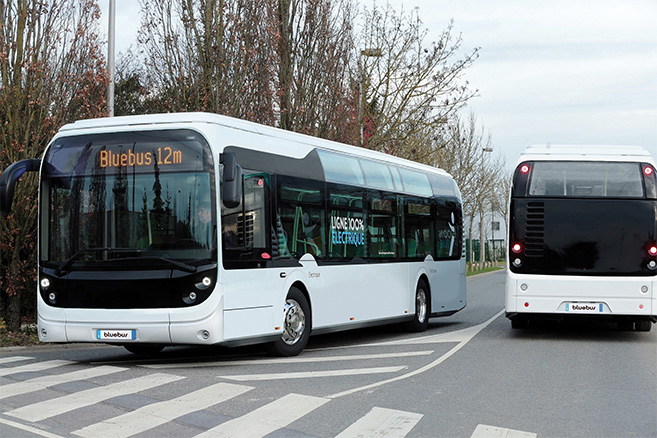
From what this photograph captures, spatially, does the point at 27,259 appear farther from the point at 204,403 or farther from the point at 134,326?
the point at 204,403

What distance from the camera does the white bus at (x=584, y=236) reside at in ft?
49.4

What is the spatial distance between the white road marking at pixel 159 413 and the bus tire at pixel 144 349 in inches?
140

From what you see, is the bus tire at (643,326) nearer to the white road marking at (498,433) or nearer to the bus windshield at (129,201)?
the bus windshield at (129,201)

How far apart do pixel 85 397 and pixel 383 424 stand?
311 centimetres

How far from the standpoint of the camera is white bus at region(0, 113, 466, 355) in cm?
1143

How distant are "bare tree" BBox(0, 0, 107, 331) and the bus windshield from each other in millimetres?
4103

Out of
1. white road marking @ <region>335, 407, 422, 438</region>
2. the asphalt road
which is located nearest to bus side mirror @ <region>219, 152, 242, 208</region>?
the asphalt road

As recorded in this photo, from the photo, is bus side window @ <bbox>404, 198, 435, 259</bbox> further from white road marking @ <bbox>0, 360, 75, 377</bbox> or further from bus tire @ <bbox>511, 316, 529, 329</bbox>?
white road marking @ <bbox>0, 360, 75, 377</bbox>

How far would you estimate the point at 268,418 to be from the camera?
830cm

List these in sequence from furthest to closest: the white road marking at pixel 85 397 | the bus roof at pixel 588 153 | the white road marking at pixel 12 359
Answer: the bus roof at pixel 588 153
the white road marking at pixel 12 359
the white road marking at pixel 85 397

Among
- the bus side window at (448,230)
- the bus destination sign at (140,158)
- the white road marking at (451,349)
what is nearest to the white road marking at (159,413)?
the white road marking at (451,349)

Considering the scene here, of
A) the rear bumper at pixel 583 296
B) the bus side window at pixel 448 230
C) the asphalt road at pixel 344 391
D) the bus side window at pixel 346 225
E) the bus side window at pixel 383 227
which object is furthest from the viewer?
the bus side window at pixel 448 230

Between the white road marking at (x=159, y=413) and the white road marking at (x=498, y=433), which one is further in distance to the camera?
the white road marking at (x=159, y=413)

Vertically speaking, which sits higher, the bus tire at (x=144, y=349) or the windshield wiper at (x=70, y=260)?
the windshield wiper at (x=70, y=260)
